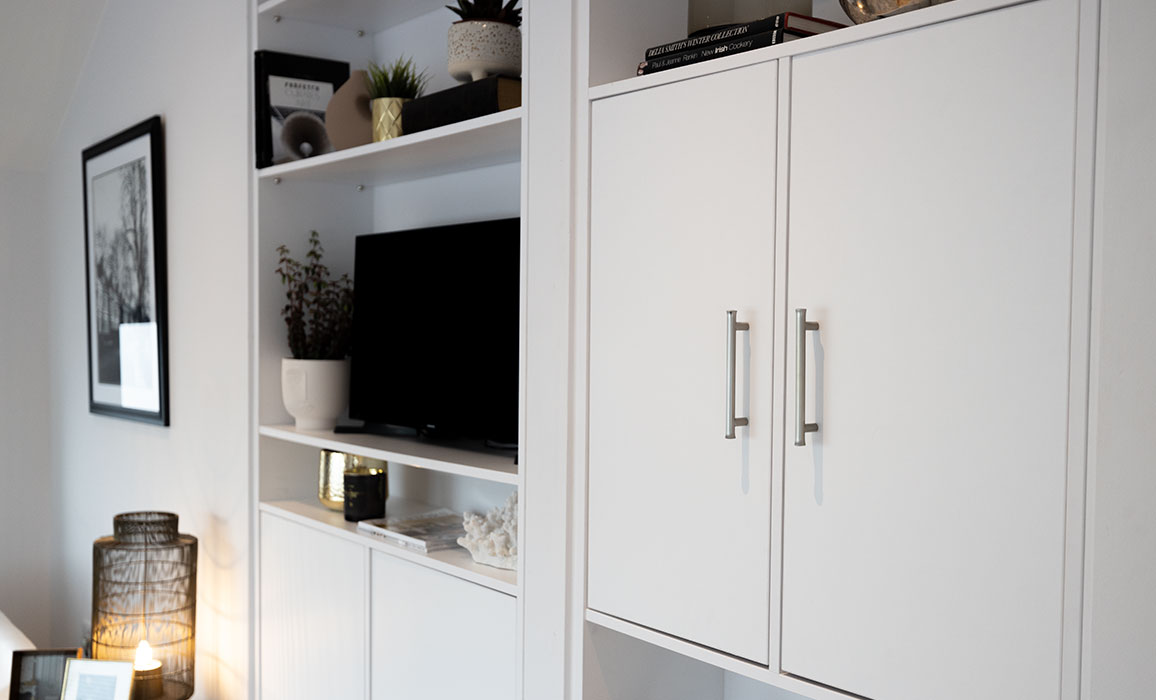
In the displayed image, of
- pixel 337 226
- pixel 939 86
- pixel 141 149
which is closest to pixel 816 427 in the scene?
pixel 939 86

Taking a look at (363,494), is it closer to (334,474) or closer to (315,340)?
(334,474)

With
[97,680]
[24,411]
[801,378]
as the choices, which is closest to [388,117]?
[801,378]

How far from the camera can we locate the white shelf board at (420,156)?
166cm

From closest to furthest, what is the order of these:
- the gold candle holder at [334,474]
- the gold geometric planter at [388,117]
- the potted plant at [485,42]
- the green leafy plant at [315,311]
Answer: the potted plant at [485,42] → the gold geometric planter at [388,117] → the gold candle holder at [334,474] → the green leafy plant at [315,311]

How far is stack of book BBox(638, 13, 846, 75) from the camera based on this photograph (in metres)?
1.19

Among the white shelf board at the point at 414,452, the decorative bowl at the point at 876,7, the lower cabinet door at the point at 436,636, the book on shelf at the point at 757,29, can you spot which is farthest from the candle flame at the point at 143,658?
the decorative bowl at the point at 876,7

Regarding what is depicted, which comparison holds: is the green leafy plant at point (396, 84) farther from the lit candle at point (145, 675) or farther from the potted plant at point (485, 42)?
the lit candle at point (145, 675)

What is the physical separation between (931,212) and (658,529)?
0.58m

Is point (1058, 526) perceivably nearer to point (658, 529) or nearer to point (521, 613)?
point (658, 529)

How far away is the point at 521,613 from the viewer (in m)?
1.55

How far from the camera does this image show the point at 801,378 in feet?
3.69

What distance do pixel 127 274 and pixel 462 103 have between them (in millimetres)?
1803

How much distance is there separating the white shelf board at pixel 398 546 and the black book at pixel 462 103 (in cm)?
83

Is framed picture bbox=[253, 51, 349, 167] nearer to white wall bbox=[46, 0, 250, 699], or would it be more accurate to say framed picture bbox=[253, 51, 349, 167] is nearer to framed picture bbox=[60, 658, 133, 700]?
white wall bbox=[46, 0, 250, 699]
